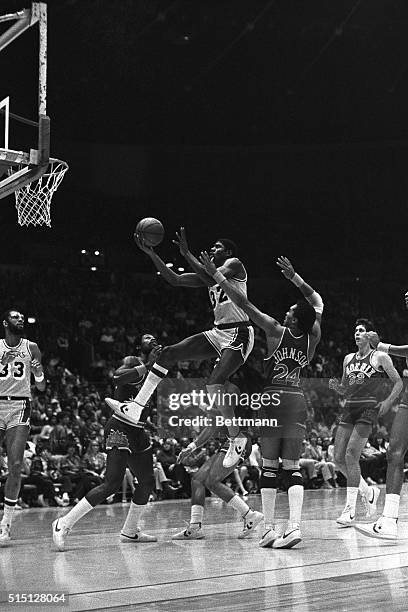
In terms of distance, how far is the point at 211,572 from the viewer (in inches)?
273

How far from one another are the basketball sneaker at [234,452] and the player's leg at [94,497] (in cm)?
113

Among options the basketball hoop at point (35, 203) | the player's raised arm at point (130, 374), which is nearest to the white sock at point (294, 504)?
the player's raised arm at point (130, 374)

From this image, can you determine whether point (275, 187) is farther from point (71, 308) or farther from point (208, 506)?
point (208, 506)

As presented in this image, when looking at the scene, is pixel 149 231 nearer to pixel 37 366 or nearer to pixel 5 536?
pixel 37 366

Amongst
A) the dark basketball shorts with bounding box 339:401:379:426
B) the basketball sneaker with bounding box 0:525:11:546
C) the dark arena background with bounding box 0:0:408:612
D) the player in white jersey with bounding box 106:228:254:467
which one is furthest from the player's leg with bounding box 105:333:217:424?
the dark basketball shorts with bounding box 339:401:379:426

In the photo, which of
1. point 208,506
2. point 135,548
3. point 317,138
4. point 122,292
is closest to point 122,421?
point 135,548

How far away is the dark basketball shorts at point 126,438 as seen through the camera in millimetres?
8719

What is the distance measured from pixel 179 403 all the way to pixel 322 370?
6096mm

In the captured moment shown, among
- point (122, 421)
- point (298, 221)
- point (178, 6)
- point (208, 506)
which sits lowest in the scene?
point (208, 506)

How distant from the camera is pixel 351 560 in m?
7.56

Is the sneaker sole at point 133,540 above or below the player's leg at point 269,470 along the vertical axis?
below

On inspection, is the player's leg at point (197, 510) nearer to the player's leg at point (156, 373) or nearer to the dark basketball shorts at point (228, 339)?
the player's leg at point (156, 373)

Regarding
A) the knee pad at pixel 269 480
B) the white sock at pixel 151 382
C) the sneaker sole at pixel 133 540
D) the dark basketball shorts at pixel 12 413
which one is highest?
the white sock at pixel 151 382

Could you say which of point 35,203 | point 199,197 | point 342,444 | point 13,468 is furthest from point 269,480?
point 199,197
